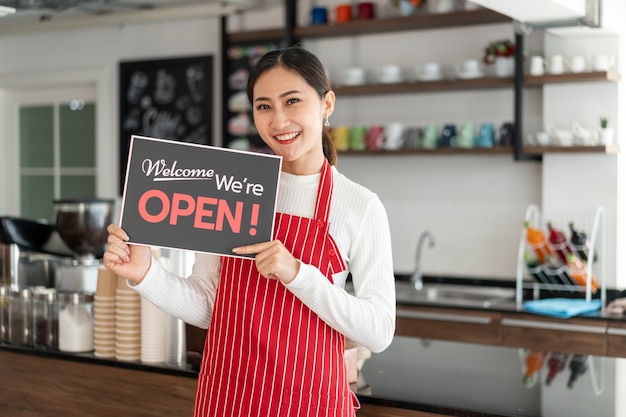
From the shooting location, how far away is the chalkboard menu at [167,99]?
18.9 feet

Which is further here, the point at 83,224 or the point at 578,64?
the point at 578,64

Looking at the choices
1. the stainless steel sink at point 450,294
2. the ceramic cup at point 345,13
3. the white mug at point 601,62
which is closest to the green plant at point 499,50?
the white mug at point 601,62

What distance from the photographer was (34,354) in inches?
119

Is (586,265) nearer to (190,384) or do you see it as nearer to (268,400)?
(190,384)

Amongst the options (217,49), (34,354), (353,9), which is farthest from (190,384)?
(217,49)

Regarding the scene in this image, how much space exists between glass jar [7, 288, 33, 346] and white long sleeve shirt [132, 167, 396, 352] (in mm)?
1282

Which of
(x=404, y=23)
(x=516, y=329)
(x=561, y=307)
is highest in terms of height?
(x=404, y=23)

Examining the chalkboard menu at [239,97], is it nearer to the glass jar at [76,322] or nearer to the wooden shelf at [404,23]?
the wooden shelf at [404,23]

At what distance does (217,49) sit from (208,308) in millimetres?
3929

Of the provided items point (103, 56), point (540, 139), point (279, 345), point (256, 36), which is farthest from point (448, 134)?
point (279, 345)

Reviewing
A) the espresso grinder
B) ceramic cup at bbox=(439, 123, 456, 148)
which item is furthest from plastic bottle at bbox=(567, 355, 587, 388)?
ceramic cup at bbox=(439, 123, 456, 148)

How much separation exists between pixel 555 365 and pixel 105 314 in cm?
143

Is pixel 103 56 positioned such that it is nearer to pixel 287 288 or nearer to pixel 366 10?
pixel 366 10

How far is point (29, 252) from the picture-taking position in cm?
406
